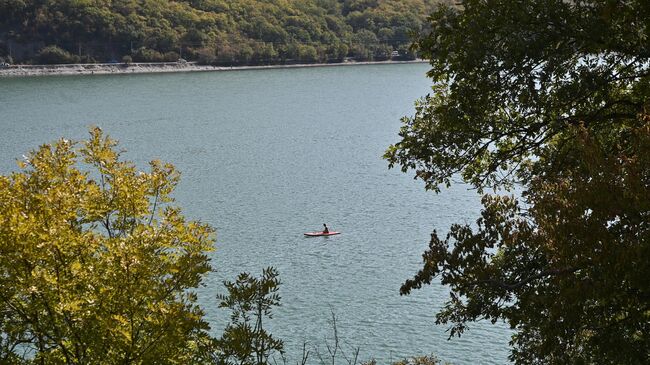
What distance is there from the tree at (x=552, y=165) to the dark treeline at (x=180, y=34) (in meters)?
143

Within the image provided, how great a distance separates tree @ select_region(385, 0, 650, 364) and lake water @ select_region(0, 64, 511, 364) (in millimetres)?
10926

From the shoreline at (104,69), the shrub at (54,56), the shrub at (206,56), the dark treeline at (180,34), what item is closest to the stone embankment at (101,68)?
the shoreline at (104,69)

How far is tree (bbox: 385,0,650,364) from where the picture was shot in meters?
8.18

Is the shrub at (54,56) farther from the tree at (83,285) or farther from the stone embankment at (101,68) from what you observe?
the tree at (83,285)

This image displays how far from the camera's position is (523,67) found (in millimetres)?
11250

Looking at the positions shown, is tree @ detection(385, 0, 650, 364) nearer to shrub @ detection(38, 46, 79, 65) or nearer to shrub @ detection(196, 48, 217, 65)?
shrub @ detection(38, 46, 79, 65)

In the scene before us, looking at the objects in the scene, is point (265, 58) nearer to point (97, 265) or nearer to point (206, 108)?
point (206, 108)

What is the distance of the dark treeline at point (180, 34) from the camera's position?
543 ft

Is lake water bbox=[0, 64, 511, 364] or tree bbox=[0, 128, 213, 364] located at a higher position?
tree bbox=[0, 128, 213, 364]

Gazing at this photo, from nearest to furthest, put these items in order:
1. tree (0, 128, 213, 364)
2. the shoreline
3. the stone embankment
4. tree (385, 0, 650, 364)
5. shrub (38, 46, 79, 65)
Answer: tree (385, 0, 650, 364), tree (0, 128, 213, 364), the shoreline, the stone embankment, shrub (38, 46, 79, 65)

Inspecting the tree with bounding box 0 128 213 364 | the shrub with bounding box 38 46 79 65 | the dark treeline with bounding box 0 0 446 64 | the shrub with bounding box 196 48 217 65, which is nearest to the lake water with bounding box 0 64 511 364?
the tree with bounding box 0 128 213 364

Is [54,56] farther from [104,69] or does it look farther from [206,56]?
[206,56]

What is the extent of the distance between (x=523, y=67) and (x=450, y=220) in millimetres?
26597

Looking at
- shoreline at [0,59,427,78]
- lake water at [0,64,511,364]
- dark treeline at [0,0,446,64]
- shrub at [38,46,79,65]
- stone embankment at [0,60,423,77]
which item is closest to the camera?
lake water at [0,64,511,364]
